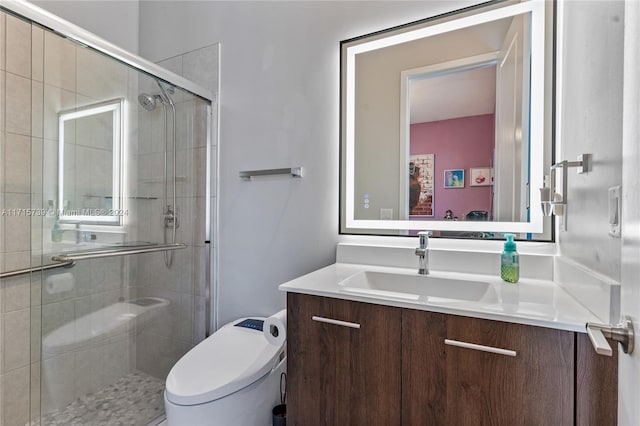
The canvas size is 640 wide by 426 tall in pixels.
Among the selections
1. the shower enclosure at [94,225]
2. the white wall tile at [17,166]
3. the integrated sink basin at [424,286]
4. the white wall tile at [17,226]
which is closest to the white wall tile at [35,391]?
the shower enclosure at [94,225]

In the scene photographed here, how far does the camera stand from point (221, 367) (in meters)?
1.19

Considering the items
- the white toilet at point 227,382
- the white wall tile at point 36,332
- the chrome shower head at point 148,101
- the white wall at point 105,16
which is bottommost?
the white toilet at point 227,382

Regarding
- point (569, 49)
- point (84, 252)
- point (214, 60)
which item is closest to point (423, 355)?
point (569, 49)

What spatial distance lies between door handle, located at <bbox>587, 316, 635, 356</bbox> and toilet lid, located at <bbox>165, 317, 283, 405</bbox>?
1040 mm

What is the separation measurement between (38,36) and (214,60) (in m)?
0.83

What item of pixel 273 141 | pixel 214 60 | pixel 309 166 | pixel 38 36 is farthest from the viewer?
pixel 214 60

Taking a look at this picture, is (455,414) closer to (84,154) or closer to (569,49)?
(569,49)

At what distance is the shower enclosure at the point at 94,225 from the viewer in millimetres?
1250

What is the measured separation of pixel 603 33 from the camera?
2.41 ft

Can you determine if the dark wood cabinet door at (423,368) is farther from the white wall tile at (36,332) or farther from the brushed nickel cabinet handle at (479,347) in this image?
the white wall tile at (36,332)

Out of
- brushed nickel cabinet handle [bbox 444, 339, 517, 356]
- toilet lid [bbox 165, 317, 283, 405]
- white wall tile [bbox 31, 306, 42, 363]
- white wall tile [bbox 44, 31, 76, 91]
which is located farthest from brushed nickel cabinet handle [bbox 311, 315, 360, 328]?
white wall tile [bbox 44, 31, 76, 91]

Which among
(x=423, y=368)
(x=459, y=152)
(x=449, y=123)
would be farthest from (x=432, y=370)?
(x=449, y=123)

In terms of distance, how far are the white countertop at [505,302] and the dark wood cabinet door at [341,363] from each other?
30mm

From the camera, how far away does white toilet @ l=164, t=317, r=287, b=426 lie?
3.44 ft
